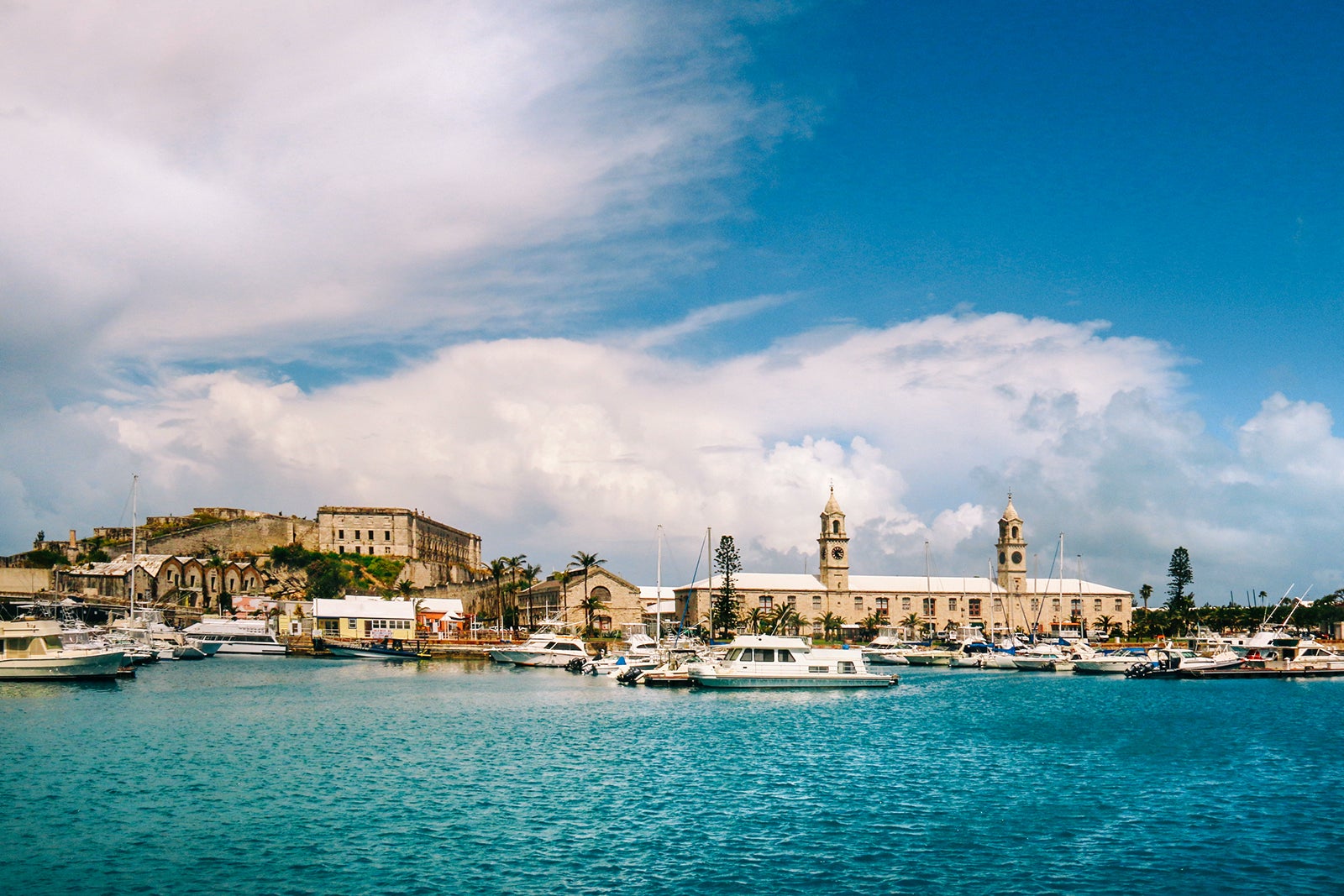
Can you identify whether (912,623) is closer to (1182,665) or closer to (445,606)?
(445,606)

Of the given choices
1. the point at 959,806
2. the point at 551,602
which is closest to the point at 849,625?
the point at 551,602

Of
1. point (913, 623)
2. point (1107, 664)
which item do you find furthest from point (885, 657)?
point (913, 623)

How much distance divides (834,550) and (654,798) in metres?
121

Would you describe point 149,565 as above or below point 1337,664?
above

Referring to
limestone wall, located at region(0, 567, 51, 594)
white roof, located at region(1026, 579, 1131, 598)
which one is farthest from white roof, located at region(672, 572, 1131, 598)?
limestone wall, located at region(0, 567, 51, 594)

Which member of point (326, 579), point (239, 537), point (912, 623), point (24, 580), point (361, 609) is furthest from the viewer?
point (912, 623)

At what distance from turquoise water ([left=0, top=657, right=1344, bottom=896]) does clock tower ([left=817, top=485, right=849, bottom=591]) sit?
296 ft

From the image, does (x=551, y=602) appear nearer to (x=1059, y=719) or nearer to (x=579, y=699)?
(x=579, y=699)

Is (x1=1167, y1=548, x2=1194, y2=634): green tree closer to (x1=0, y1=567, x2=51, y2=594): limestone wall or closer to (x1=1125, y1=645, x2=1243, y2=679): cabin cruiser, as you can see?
(x1=1125, y1=645, x2=1243, y2=679): cabin cruiser

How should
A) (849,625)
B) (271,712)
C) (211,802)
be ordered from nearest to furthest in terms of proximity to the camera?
(211,802) < (271,712) < (849,625)

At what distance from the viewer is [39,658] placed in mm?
62625

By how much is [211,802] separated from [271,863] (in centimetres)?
736

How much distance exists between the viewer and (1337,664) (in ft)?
286

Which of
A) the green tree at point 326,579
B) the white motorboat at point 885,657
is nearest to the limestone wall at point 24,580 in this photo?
the green tree at point 326,579
